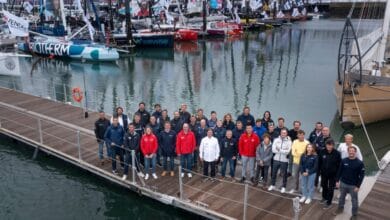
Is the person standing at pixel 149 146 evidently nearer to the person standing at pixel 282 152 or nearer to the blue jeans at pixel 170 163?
the blue jeans at pixel 170 163

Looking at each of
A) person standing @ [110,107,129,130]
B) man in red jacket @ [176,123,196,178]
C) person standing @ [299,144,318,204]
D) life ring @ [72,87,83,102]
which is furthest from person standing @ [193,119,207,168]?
life ring @ [72,87,83,102]

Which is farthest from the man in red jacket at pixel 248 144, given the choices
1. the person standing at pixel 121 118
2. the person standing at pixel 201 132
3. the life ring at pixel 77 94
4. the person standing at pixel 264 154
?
the life ring at pixel 77 94

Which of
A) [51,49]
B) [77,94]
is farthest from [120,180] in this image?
[51,49]

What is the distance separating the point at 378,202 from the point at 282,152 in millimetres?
2734

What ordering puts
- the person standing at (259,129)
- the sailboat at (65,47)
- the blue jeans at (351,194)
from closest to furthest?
the blue jeans at (351,194) < the person standing at (259,129) < the sailboat at (65,47)

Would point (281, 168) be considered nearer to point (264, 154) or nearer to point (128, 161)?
point (264, 154)

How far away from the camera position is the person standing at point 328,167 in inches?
359

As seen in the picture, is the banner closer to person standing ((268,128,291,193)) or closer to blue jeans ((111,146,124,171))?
blue jeans ((111,146,124,171))

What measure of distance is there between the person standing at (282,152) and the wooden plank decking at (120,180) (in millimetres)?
595

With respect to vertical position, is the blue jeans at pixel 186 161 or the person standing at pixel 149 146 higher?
the person standing at pixel 149 146

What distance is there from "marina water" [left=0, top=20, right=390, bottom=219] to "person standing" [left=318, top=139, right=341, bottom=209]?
12.6 ft

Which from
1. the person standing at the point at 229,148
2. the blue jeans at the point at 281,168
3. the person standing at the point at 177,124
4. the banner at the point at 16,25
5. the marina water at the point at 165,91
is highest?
the banner at the point at 16,25

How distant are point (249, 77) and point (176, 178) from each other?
21.8 metres

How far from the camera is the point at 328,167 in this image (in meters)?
9.23
